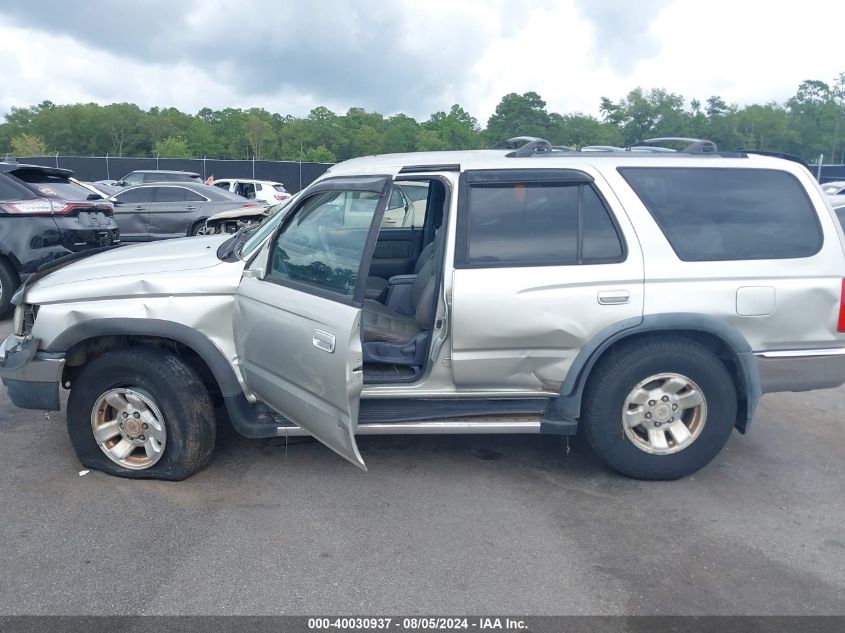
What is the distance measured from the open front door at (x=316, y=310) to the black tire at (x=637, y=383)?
1.41m

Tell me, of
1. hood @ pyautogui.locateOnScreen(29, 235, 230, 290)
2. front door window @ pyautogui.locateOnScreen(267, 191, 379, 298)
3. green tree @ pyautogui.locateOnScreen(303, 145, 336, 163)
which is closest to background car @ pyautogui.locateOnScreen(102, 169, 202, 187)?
hood @ pyautogui.locateOnScreen(29, 235, 230, 290)

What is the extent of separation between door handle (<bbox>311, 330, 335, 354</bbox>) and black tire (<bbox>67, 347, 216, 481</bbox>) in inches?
38.9

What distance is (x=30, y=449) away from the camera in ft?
15.9

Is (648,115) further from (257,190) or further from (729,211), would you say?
(729,211)

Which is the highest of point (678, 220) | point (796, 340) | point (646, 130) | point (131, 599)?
point (646, 130)

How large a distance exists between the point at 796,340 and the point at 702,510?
1121 mm

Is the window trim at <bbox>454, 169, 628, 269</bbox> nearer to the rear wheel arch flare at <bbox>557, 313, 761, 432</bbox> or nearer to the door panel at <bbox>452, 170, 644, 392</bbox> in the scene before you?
the door panel at <bbox>452, 170, 644, 392</bbox>

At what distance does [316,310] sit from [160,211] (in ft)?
41.5

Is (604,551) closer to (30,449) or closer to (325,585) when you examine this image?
(325,585)

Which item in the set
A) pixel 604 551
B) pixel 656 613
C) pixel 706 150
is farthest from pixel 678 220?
pixel 656 613

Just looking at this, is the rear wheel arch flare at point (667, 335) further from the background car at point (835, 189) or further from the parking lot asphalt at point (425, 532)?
the background car at point (835, 189)

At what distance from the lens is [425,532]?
3781 millimetres

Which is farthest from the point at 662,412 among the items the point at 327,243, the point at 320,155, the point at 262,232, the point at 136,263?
the point at 320,155

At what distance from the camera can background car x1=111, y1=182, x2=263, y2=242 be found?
599 inches
